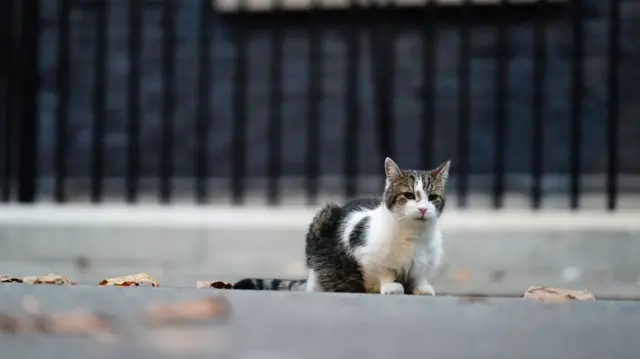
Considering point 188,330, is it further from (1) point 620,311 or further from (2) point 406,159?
(2) point 406,159

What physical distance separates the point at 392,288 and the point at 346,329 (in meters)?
0.46

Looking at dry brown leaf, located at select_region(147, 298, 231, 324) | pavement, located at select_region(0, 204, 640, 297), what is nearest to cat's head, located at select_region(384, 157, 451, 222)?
dry brown leaf, located at select_region(147, 298, 231, 324)

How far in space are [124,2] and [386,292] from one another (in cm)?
398

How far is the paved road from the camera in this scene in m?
1.66

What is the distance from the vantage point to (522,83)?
5285 mm

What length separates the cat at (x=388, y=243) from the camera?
2225mm

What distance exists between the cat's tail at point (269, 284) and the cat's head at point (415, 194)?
450mm

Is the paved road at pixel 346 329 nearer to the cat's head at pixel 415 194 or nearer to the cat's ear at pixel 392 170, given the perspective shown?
the cat's head at pixel 415 194

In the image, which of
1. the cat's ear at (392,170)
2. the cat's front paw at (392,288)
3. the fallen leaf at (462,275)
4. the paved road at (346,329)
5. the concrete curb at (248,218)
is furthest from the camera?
the concrete curb at (248,218)

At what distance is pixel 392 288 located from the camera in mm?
2189

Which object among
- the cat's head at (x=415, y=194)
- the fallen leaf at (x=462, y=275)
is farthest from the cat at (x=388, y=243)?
the fallen leaf at (x=462, y=275)

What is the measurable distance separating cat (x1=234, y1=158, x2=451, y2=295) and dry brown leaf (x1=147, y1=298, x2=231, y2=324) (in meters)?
0.51

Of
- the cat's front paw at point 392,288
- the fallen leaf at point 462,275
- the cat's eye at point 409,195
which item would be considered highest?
the cat's eye at point 409,195

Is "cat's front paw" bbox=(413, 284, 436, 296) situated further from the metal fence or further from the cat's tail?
the metal fence
